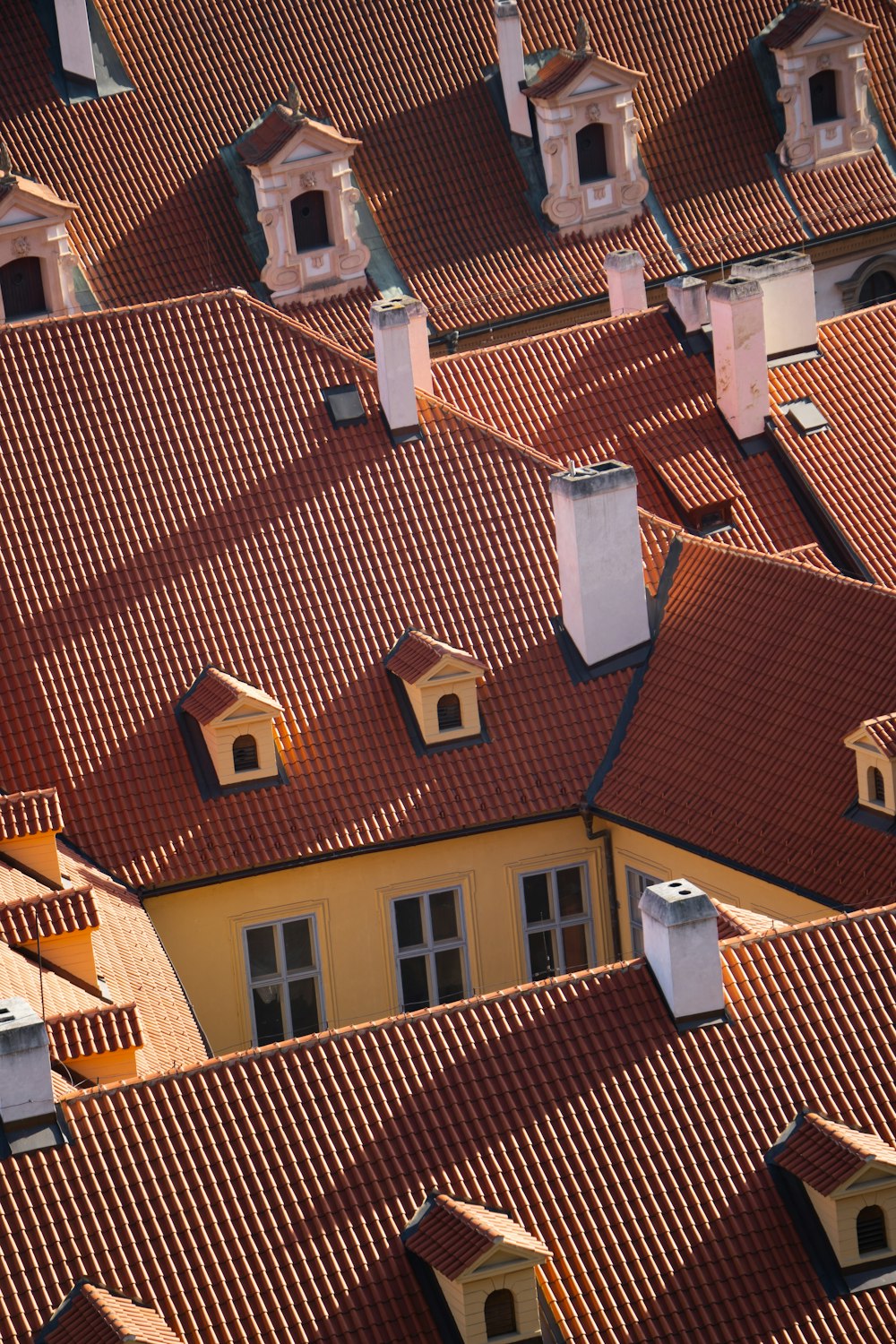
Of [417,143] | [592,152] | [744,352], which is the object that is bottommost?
[744,352]

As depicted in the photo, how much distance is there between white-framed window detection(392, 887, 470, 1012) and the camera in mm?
47688

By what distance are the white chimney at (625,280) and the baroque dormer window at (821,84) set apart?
396 inches

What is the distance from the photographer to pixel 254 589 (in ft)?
158

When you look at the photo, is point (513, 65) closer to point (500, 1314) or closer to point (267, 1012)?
point (267, 1012)

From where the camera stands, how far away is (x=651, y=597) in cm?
4884

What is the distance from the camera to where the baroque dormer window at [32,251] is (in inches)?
2415

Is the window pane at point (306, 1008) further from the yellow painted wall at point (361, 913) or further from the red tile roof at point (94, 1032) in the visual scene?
the red tile roof at point (94, 1032)

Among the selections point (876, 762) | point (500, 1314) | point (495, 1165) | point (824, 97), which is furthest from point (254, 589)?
point (824, 97)

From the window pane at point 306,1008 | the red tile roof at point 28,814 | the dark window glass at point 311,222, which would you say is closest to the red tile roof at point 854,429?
the window pane at point 306,1008

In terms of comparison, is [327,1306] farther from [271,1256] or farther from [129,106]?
[129,106]

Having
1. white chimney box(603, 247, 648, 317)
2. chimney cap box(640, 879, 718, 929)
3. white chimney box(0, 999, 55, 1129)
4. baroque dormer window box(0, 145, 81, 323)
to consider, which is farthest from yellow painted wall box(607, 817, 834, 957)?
baroque dormer window box(0, 145, 81, 323)

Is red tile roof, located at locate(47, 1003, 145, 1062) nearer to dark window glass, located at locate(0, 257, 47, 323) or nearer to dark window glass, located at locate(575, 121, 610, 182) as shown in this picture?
dark window glass, located at locate(0, 257, 47, 323)

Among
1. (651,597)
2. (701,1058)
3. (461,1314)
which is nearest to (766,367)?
(651,597)

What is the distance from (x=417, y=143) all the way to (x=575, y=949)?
22.8 metres
